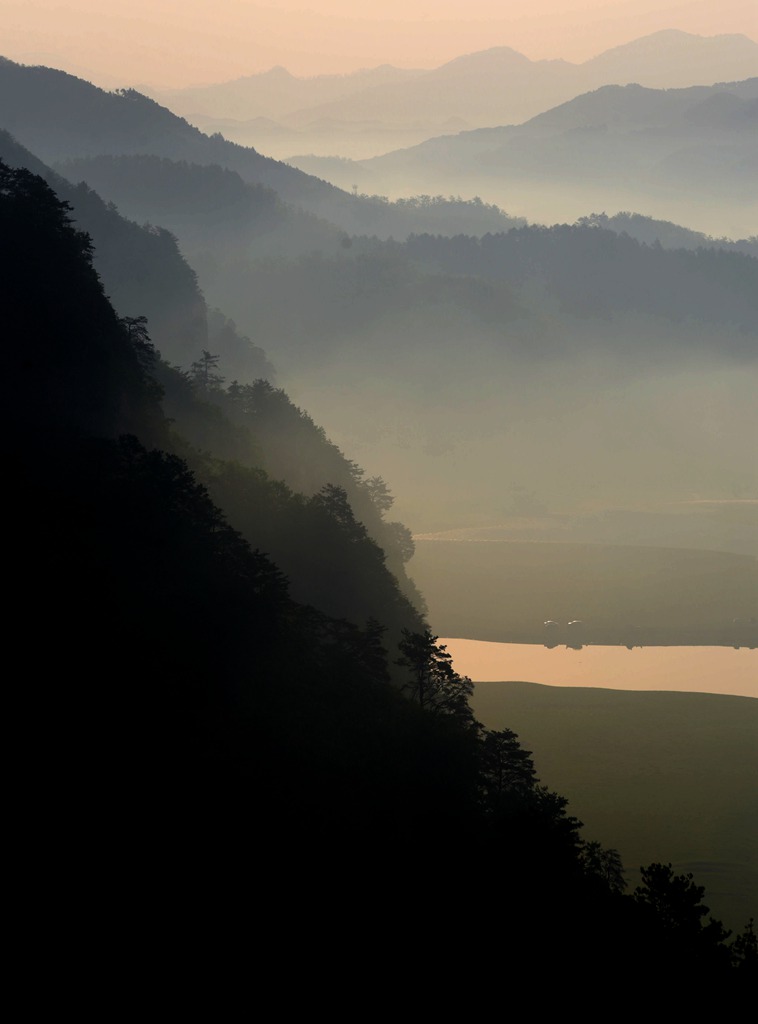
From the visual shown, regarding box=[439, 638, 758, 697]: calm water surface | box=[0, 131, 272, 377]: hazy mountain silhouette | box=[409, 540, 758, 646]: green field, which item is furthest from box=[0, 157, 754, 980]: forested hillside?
box=[0, 131, 272, 377]: hazy mountain silhouette

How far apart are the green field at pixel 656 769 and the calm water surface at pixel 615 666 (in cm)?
484

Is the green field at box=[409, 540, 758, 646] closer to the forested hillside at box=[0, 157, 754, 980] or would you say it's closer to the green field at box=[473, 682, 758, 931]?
the green field at box=[473, 682, 758, 931]

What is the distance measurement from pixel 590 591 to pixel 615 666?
2718 centimetres

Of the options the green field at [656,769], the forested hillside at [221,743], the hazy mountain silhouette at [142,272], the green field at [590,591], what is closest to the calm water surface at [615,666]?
the green field at [590,591]

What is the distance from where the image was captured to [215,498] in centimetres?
6444

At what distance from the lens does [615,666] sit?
104250mm

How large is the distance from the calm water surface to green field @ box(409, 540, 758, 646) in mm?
2868

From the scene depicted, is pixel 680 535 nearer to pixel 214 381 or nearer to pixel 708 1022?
pixel 214 381

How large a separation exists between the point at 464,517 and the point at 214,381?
8511cm

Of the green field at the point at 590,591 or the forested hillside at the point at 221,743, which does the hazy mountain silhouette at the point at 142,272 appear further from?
the forested hillside at the point at 221,743

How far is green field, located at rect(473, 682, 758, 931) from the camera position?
208 feet

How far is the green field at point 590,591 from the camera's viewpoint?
11656 centimetres

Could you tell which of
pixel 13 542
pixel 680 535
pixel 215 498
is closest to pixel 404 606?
pixel 215 498

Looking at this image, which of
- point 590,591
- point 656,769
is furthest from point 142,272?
point 656,769
